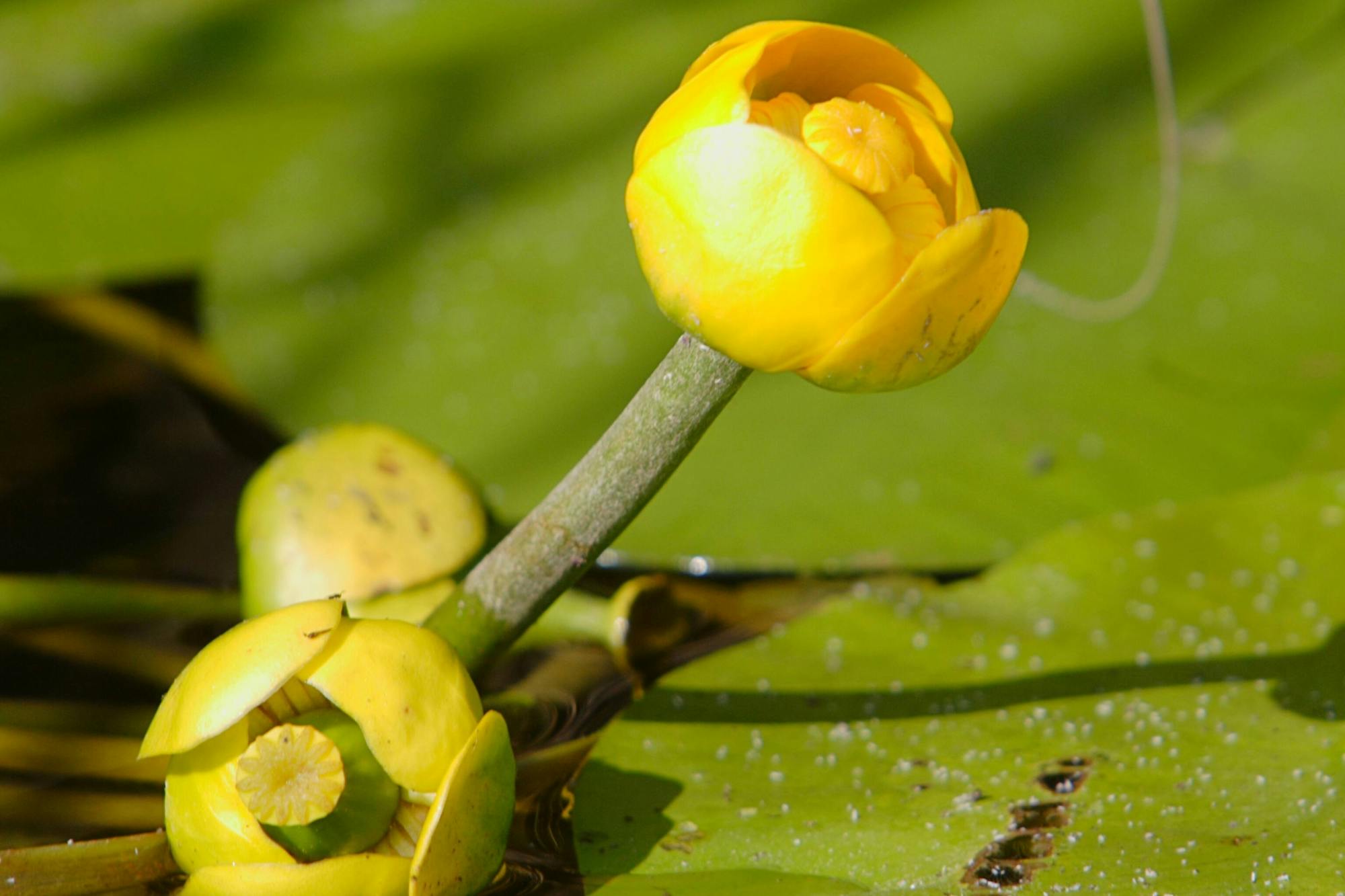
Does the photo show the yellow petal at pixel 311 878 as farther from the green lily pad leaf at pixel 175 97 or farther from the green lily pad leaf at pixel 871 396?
the green lily pad leaf at pixel 175 97

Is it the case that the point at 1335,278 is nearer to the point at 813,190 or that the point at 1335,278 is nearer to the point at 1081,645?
the point at 1081,645

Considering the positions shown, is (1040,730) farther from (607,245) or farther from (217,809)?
(607,245)

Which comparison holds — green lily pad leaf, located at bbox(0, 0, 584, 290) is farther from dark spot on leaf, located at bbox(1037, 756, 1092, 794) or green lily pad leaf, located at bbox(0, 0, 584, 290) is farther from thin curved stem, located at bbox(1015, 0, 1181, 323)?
dark spot on leaf, located at bbox(1037, 756, 1092, 794)

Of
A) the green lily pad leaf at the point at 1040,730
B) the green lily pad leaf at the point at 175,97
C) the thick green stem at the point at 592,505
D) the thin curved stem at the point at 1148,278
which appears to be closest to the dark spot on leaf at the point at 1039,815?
the green lily pad leaf at the point at 1040,730

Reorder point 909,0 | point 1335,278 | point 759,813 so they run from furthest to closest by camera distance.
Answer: point 909,0 → point 1335,278 → point 759,813

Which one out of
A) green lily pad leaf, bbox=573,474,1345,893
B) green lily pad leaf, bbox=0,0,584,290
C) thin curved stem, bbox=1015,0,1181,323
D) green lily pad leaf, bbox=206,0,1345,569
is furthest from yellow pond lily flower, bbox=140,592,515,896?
green lily pad leaf, bbox=0,0,584,290

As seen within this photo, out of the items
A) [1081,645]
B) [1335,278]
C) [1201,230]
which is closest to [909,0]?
[1201,230]
